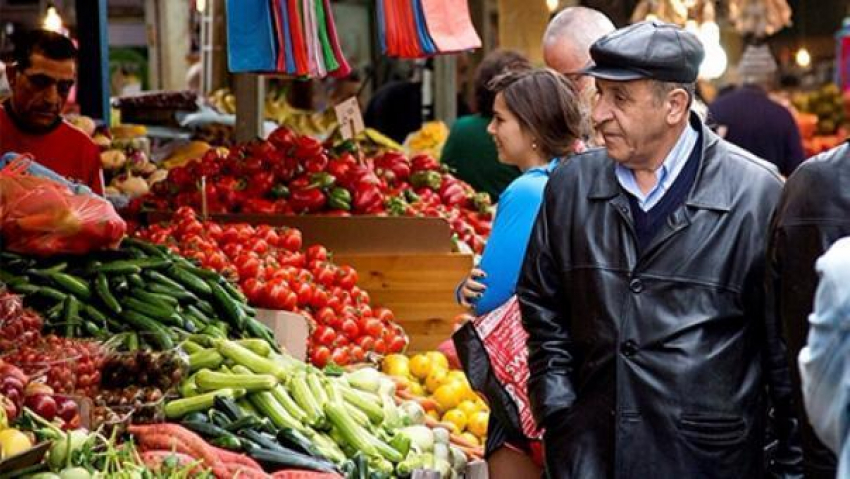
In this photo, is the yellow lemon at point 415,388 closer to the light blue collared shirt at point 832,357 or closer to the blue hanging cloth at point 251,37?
the blue hanging cloth at point 251,37

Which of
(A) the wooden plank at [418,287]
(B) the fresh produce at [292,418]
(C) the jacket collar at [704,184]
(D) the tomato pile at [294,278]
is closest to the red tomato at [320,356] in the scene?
(D) the tomato pile at [294,278]

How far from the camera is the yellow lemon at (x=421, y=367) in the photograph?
24.6 ft

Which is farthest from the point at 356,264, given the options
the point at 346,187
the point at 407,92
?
the point at 407,92

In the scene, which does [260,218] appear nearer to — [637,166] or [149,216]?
[149,216]

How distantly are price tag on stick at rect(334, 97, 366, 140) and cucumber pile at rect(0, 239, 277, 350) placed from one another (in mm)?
2441

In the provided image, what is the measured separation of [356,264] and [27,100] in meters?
1.69

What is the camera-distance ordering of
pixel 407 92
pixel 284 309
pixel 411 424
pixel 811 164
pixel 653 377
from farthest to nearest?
pixel 407 92, pixel 284 309, pixel 411 424, pixel 653 377, pixel 811 164

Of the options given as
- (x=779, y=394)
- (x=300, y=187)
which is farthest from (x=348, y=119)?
(x=779, y=394)

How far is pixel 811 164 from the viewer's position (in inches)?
164

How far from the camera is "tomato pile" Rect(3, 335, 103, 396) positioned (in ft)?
17.6

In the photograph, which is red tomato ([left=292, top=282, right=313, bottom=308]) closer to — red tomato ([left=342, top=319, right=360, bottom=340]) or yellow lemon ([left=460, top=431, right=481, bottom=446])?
red tomato ([left=342, top=319, right=360, bottom=340])

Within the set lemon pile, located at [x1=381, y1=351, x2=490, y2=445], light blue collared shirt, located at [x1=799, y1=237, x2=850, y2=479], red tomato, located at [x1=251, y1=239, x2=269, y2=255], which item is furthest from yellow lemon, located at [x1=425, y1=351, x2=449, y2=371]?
light blue collared shirt, located at [x1=799, y1=237, x2=850, y2=479]

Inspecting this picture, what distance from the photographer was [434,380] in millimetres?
7438

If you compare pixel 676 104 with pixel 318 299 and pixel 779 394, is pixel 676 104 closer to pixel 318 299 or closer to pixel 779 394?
pixel 779 394
